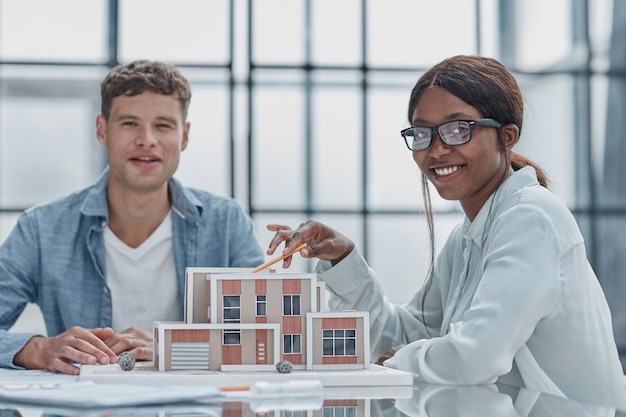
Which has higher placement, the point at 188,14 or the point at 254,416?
the point at 188,14

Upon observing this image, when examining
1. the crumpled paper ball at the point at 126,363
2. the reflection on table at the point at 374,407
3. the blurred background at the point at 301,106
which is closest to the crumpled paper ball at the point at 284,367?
the reflection on table at the point at 374,407

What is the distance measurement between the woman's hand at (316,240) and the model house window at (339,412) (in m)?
0.64

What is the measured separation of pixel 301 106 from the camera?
442 centimetres

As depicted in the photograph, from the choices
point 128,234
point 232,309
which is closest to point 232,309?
point 232,309

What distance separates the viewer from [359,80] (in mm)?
4465

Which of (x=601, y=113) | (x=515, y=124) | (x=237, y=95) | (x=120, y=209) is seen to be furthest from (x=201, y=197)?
(x=601, y=113)

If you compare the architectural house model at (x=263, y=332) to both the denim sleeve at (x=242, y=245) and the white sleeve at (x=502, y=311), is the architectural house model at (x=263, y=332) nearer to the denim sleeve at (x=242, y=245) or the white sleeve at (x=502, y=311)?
the white sleeve at (x=502, y=311)

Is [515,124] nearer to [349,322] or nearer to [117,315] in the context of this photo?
[349,322]

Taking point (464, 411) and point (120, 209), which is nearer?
point (464, 411)

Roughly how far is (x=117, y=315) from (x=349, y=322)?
887mm

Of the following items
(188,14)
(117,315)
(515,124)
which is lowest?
(117,315)

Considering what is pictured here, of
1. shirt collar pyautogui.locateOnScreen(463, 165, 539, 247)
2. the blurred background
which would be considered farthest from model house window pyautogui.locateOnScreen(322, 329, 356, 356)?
the blurred background

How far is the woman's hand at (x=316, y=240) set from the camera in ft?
5.84

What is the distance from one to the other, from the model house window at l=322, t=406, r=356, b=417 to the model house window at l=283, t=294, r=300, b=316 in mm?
388
